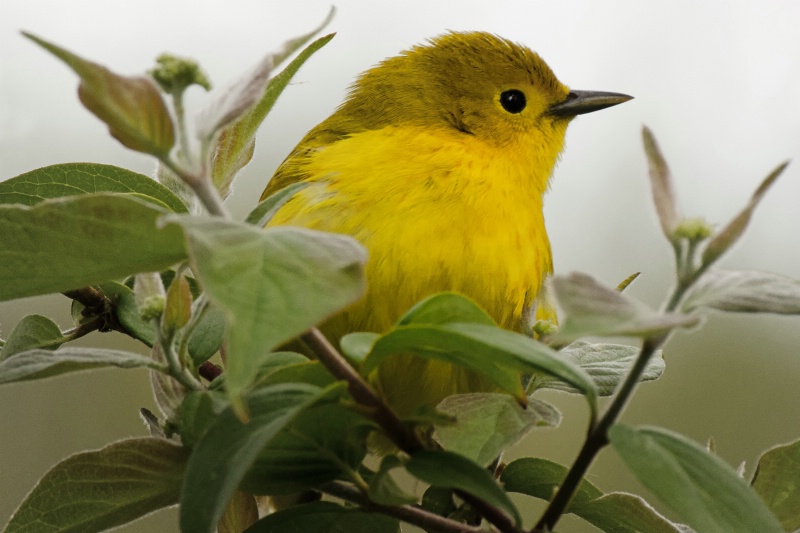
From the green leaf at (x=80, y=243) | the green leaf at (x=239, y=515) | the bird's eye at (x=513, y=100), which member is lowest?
the green leaf at (x=239, y=515)

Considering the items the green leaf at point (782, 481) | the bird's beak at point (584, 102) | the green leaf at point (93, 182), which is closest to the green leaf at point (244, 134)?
the green leaf at point (93, 182)

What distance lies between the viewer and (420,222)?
64.7 inches

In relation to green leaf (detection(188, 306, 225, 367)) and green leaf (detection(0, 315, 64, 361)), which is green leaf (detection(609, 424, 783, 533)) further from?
green leaf (detection(0, 315, 64, 361))

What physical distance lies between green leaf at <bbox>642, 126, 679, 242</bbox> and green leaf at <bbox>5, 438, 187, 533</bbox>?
466mm

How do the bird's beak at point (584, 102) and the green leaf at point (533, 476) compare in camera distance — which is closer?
the green leaf at point (533, 476)

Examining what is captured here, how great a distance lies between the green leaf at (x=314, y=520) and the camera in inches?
36.2

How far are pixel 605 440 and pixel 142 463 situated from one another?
0.40 meters

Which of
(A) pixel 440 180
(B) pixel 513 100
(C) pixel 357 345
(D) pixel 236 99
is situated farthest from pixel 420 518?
(B) pixel 513 100

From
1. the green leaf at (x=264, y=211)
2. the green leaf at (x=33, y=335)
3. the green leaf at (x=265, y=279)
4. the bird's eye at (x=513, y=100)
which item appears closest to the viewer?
the green leaf at (x=265, y=279)

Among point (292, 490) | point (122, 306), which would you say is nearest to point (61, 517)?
point (292, 490)

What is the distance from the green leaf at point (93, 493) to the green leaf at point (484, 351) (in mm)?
237

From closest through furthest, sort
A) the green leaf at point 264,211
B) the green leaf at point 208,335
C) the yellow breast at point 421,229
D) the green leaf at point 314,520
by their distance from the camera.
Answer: the green leaf at point 264,211, the green leaf at point 314,520, the green leaf at point 208,335, the yellow breast at point 421,229

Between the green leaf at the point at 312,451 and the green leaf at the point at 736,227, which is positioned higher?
the green leaf at the point at 736,227

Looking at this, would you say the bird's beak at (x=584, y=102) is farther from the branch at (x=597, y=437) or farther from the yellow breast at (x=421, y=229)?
the branch at (x=597, y=437)
